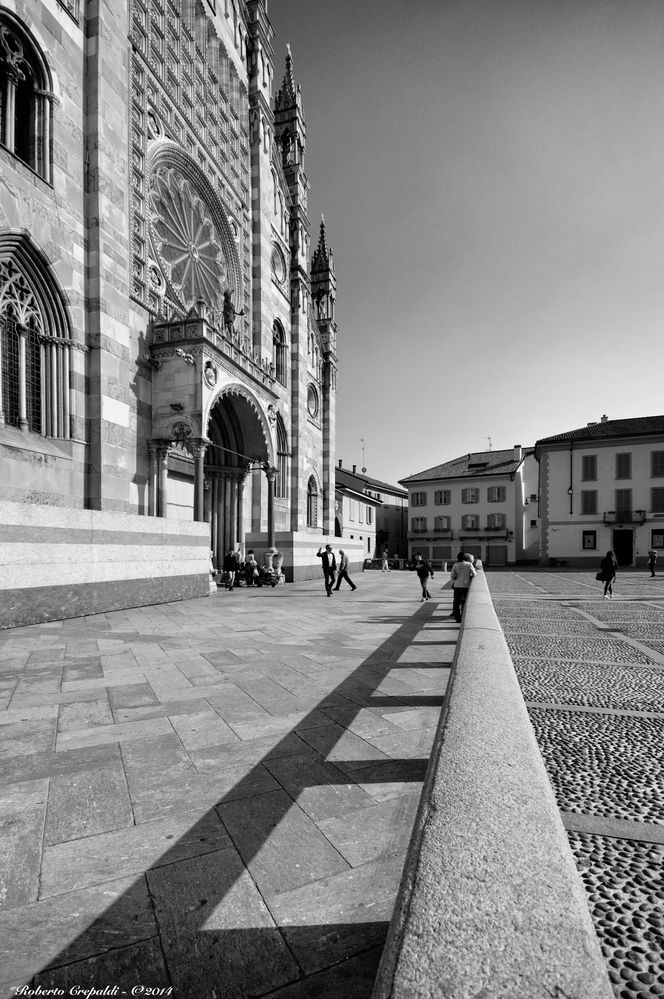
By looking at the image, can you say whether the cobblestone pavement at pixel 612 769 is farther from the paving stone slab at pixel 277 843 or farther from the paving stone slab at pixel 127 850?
the paving stone slab at pixel 127 850

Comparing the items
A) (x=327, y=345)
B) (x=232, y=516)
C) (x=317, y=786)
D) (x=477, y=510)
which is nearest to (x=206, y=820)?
(x=317, y=786)

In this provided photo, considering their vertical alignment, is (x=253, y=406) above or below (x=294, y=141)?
below

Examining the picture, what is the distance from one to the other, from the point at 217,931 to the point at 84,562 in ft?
28.6

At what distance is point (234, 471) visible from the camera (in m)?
19.3

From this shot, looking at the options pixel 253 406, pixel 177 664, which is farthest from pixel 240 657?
pixel 253 406

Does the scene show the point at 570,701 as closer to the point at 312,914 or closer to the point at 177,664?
the point at 312,914

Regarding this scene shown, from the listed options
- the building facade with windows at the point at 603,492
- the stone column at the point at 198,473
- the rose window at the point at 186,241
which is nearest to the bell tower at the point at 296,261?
the rose window at the point at 186,241

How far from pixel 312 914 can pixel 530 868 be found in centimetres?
122

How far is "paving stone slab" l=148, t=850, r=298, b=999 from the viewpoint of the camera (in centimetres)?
157

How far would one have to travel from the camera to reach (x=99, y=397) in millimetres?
12031

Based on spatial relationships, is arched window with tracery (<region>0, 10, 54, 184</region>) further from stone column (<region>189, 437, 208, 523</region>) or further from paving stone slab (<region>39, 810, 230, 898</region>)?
paving stone slab (<region>39, 810, 230, 898</region>)

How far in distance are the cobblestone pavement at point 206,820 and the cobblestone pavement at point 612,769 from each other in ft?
2.60

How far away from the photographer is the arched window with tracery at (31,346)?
10344 mm

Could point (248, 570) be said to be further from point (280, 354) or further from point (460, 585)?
point (280, 354)
